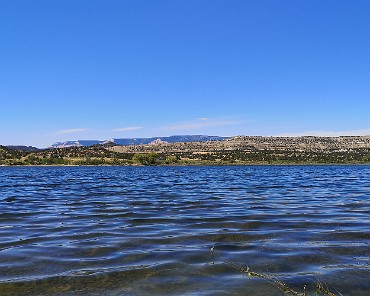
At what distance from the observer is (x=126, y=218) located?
658 inches

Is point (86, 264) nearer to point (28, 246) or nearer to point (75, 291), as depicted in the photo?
point (75, 291)

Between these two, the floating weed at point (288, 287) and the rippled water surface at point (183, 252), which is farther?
the rippled water surface at point (183, 252)

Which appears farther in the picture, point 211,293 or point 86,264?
point 86,264

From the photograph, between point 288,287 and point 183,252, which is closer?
point 288,287

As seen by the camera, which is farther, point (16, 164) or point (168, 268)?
point (16, 164)

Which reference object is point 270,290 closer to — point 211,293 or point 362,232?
point 211,293

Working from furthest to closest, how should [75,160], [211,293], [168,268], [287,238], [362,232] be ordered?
[75,160], [362,232], [287,238], [168,268], [211,293]

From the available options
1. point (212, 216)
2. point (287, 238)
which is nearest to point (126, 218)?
point (212, 216)

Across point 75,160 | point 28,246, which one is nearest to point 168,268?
point 28,246

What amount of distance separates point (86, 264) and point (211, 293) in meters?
3.39

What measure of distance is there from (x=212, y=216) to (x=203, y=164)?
155m

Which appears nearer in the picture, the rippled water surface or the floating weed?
the floating weed

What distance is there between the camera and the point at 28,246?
36.8ft

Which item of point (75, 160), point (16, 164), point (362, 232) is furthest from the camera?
point (75, 160)
